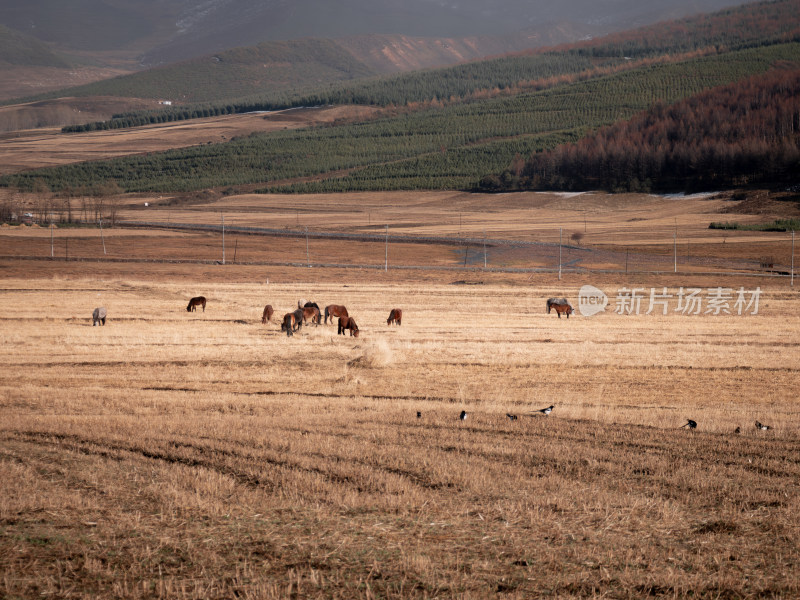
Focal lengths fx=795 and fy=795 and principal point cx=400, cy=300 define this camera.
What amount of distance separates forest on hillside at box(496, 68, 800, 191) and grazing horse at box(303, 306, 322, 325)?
106 m

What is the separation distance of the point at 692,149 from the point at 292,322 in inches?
4807

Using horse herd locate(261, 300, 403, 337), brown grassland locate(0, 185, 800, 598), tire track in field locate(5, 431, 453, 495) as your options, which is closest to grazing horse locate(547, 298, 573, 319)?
brown grassland locate(0, 185, 800, 598)

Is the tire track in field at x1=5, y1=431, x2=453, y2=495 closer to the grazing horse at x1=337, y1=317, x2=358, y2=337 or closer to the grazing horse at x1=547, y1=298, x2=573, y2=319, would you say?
the grazing horse at x1=337, y1=317, x2=358, y2=337

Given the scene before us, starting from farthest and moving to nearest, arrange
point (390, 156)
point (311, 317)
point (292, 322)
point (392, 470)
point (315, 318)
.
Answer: point (390, 156), point (315, 318), point (311, 317), point (292, 322), point (392, 470)

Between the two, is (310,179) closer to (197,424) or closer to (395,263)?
(395,263)

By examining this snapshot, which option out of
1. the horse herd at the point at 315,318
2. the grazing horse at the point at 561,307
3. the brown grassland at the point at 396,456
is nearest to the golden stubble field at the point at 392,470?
the brown grassland at the point at 396,456

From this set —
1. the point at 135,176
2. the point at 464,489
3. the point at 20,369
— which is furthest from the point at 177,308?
the point at 135,176

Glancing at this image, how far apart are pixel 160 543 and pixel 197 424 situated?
19.9 feet

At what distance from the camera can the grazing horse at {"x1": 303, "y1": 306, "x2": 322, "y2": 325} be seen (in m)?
29.7

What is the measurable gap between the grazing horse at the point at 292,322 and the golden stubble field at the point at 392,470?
1501 millimetres

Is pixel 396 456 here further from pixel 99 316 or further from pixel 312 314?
pixel 99 316

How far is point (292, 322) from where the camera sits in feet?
95.6

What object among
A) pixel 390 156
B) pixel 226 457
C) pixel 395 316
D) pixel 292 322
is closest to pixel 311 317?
pixel 292 322

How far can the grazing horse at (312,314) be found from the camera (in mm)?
29688
